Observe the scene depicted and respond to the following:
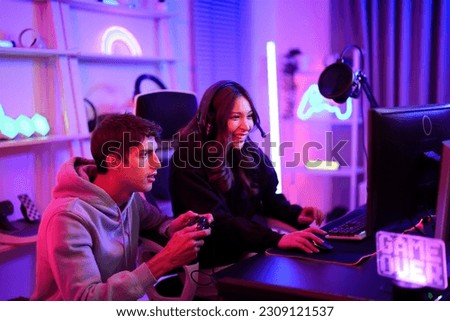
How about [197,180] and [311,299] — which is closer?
[311,299]

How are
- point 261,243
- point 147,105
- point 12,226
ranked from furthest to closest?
point 12,226
point 147,105
point 261,243

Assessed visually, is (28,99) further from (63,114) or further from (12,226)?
(12,226)

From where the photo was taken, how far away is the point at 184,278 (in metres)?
1.76

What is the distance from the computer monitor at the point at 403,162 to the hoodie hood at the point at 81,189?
2.49 feet

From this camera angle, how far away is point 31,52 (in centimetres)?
241

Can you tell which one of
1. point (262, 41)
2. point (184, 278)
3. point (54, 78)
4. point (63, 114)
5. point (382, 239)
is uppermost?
point (262, 41)

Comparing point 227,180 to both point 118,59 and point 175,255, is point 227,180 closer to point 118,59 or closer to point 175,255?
point 175,255

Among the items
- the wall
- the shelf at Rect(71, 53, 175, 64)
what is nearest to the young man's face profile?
the shelf at Rect(71, 53, 175, 64)

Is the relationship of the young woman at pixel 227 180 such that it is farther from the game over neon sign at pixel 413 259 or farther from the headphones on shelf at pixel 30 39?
the headphones on shelf at pixel 30 39

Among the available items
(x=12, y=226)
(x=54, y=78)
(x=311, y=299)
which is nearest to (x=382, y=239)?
(x=311, y=299)

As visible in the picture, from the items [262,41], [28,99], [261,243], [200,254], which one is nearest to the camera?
[261,243]

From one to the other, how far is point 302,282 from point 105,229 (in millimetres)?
621

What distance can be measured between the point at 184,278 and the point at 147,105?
78cm

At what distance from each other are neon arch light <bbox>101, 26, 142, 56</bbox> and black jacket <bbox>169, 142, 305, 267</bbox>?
1440 millimetres
